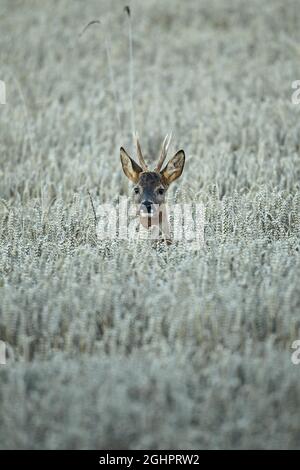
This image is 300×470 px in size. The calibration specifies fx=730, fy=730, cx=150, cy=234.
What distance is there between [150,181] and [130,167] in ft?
1.30

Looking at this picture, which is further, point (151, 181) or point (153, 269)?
point (151, 181)

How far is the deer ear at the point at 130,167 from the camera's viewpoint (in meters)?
7.43

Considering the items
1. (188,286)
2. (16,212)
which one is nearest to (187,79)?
(16,212)

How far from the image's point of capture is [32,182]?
29.7 feet

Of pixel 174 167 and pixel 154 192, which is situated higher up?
pixel 174 167

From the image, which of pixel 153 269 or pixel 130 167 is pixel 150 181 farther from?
pixel 153 269

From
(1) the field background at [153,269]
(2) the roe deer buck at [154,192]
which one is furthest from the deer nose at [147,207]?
(1) the field background at [153,269]

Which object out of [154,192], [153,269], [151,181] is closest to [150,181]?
[151,181]

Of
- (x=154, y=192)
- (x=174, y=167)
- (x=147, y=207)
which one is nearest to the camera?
(x=147, y=207)

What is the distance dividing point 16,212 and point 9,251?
1150mm

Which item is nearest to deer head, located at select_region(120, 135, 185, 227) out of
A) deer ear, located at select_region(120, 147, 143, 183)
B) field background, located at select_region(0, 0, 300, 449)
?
deer ear, located at select_region(120, 147, 143, 183)

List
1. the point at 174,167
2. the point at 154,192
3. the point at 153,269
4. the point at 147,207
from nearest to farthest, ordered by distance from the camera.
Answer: the point at 153,269 → the point at 147,207 → the point at 154,192 → the point at 174,167

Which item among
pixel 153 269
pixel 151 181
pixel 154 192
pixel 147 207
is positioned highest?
pixel 151 181

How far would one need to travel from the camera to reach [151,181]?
7223mm
